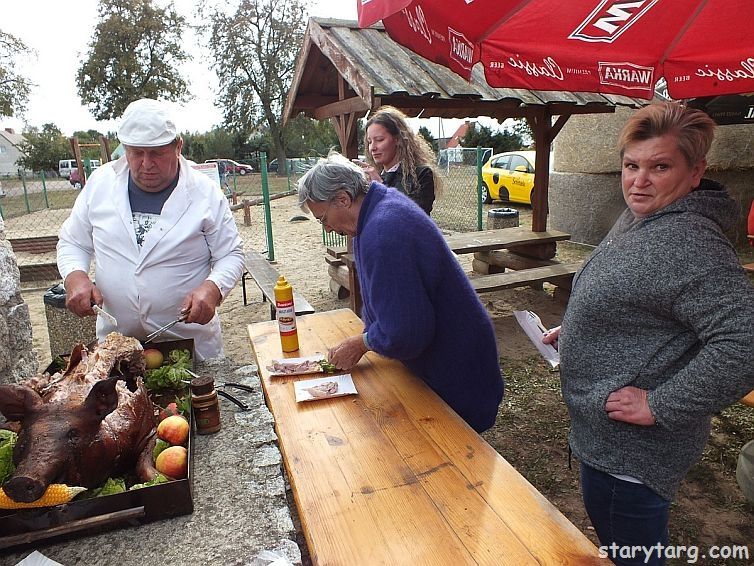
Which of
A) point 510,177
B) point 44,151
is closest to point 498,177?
point 510,177

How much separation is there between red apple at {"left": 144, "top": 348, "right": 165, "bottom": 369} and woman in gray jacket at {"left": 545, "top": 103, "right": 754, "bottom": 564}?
158 centimetres

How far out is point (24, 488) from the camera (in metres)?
1.22

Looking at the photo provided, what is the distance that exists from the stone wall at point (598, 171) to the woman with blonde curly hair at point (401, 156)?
249 inches

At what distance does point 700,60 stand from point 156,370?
10.8ft

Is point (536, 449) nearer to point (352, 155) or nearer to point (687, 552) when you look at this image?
point (687, 552)

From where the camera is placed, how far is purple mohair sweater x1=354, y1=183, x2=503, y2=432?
1722 mm

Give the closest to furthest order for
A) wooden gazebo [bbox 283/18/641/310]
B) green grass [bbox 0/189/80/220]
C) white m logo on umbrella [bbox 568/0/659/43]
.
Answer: white m logo on umbrella [bbox 568/0/659/43]
wooden gazebo [bbox 283/18/641/310]
green grass [bbox 0/189/80/220]

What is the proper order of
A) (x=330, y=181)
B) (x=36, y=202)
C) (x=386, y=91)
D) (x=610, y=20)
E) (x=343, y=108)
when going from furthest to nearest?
(x=36, y=202)
(x=343, y=108)
(x=386, y=91)
(x=610, y=20)
(x=330, y=181)

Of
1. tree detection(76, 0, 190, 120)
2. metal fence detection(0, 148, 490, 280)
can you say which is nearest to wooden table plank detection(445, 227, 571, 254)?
metal fence detection(0, 148, 490, 280)

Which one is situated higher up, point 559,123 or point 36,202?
point 559,123

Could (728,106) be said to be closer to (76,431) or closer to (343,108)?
(343,108)

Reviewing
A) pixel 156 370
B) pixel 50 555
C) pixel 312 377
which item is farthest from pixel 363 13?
pixel 50 555

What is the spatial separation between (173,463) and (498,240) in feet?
19.5

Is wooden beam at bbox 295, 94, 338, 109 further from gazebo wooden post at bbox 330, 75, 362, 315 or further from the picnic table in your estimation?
the picnic table
